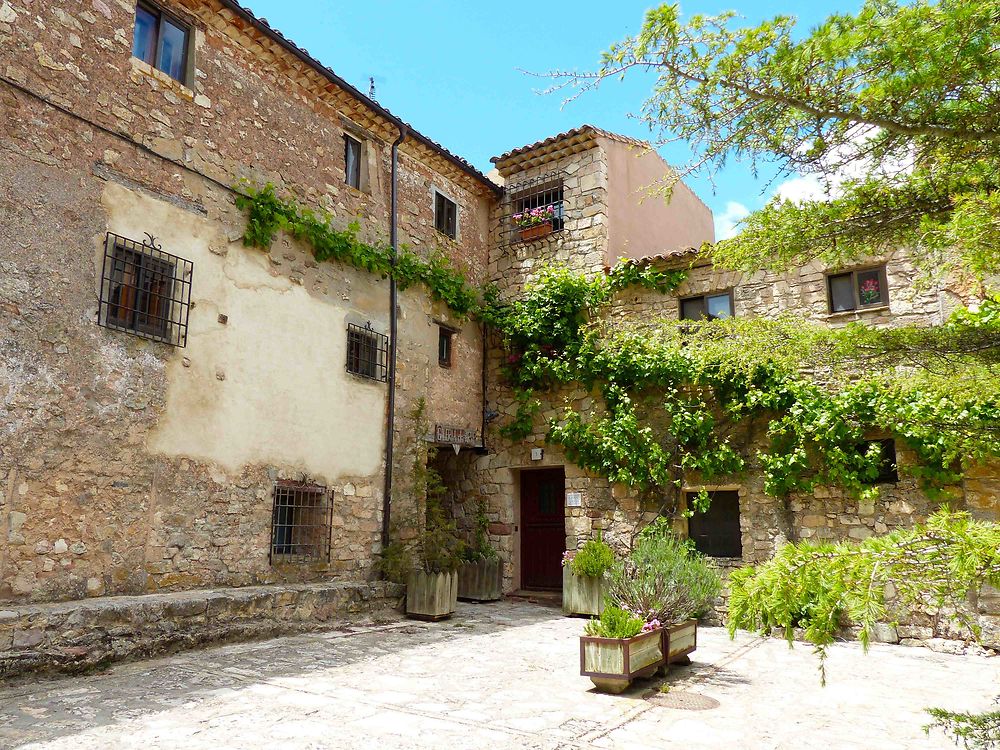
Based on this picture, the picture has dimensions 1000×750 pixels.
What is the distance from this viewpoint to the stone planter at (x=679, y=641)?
5.98 m

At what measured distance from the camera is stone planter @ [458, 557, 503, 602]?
1092cm

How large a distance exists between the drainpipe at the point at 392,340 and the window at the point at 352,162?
1.70ft

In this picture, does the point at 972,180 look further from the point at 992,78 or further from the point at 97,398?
the point at 97,398

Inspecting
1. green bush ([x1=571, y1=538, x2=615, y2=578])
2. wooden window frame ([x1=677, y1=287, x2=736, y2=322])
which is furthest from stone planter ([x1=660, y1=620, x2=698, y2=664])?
wooden window frame ([x1=677, y1=287, x2=736, y2=322])

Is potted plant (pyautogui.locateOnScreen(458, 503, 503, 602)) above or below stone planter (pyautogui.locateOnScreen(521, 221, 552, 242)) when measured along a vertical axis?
below

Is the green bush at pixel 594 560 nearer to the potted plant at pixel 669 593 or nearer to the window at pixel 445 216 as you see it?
the potted plant at pixel 669 593

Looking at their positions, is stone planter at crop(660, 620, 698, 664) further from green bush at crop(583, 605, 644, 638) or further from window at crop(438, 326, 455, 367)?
window at crop(438, 326, 455, 367)

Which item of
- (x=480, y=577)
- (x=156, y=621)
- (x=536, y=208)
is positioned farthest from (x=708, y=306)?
(x=156, y=621)

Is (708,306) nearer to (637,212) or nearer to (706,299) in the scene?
(706,299)

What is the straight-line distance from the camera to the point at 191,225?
759cm

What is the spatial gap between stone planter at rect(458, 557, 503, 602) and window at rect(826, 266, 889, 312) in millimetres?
6089

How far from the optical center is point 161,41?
763cm

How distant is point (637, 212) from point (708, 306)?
311 cm

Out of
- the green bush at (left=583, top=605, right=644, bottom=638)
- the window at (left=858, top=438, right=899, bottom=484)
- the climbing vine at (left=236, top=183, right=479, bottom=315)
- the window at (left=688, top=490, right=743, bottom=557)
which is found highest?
the climbing vine at (left=236, top=183, right=479, bottom=315)
